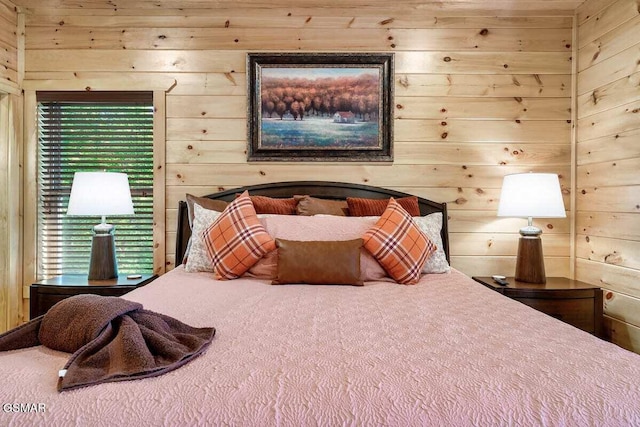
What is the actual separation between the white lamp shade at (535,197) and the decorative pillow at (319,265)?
3.88 ft

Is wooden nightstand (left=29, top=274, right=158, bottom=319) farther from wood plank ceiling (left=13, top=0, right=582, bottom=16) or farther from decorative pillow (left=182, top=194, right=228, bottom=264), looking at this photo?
wood plank ceiling (left=13, top=0, right=582, bottom=16)

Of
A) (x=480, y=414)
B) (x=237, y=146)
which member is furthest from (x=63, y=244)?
(x=480, y=414)

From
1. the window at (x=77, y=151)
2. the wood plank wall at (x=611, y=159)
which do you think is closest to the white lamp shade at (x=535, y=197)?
the wood plank wall at (x=611, y=159)

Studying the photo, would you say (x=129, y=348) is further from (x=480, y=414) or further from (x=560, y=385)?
(x=560, y=385)

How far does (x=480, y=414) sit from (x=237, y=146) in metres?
2.37

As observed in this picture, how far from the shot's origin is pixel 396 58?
2.70 meters

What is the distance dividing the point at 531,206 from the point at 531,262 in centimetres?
37

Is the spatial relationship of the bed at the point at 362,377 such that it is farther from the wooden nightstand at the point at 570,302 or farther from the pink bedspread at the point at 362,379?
the wooden nightstand at the point at 570,302

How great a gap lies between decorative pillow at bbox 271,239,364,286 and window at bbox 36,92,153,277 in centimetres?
150

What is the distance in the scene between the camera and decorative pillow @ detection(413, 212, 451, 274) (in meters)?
2.12

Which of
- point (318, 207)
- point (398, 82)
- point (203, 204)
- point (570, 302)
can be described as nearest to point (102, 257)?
point (203, 204)

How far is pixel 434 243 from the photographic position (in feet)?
7.07

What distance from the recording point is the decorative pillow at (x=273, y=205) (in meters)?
2.37

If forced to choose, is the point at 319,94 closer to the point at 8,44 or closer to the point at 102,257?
the point at 102,257
